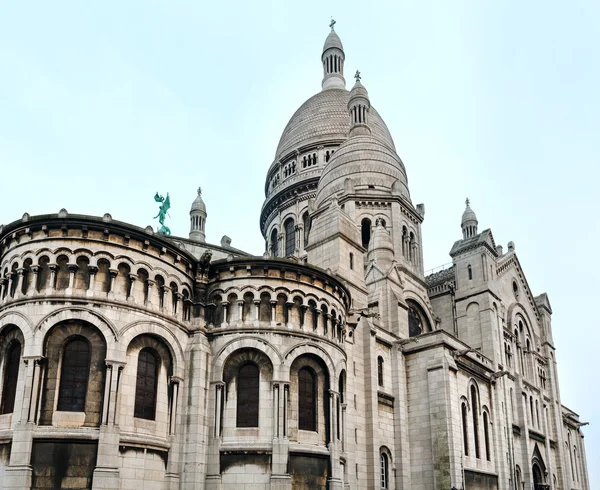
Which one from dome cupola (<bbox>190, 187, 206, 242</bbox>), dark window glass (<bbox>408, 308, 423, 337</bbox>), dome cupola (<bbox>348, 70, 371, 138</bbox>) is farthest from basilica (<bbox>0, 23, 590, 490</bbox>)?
dome cupola (<bbox>190, 187, 206, 242</bbox>)

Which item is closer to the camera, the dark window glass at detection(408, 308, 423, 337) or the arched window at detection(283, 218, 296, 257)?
the dark window glass at detection(408, 308, 423, 337)

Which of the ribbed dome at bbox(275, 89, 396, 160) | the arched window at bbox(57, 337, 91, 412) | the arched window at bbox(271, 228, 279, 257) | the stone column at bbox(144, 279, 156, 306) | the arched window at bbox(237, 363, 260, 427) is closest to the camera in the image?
the arched window at bbox(57, 337, 91, 412)

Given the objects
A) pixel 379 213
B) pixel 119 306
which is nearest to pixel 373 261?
pixel 379 213

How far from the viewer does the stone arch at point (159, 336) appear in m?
26.5

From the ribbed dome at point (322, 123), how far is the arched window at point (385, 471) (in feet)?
116

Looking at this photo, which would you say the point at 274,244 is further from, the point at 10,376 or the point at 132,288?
the point at 10,376

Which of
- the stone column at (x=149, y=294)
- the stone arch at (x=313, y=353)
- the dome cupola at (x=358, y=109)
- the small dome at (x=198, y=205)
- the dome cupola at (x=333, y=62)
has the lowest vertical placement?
the stone arch at (x=313, y=353)

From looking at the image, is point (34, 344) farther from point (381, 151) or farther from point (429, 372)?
point (381, 151)

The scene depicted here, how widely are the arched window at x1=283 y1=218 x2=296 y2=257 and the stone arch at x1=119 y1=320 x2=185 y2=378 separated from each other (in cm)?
3363

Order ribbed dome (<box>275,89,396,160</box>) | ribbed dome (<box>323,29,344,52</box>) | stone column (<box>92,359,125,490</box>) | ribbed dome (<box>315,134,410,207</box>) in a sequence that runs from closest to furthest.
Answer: stone column (<box>92,359,125,490</box>)
ribbed dome (<box>315,134,410,207</box>)
ribbed dome (<box>275,89,396,160</box>)
ribbed dome (<box>323,29,344,52</box>)

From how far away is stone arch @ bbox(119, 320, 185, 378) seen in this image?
86.9ft

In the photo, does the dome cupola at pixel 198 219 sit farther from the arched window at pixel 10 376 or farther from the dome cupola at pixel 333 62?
the arched window at pixel 10 376

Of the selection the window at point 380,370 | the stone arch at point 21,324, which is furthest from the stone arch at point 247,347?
the window at point 380,370

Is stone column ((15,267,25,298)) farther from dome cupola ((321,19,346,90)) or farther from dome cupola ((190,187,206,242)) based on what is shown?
dome cupola ((321,19,346,90))
